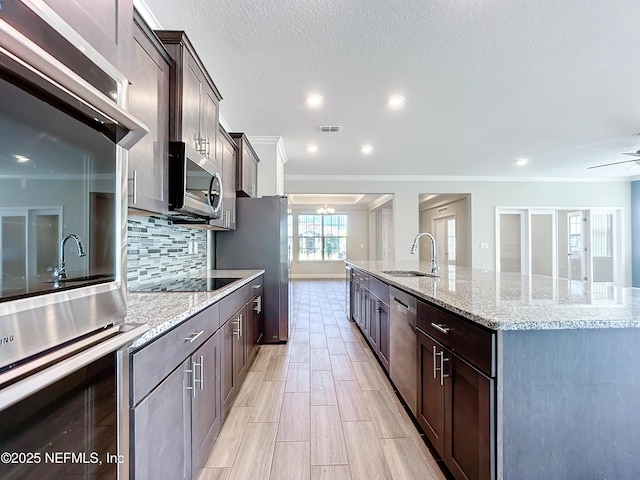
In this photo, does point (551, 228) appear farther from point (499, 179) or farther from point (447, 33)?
point (447, 33)

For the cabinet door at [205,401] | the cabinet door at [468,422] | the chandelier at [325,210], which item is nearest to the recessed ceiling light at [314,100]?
the cabinet door at [205,401]

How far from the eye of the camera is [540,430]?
1107mm

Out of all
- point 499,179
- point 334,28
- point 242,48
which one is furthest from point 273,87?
point 499,179

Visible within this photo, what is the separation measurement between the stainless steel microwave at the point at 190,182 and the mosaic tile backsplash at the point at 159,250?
0.41 meters

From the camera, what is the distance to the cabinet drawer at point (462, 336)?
1.12 meters

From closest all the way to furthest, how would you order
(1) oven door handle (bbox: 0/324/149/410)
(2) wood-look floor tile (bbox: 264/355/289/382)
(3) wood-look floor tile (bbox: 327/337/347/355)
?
(1) oven door handle (bbox: 0/324/149/410)
(2) wood-look floor tile (bbox: 264/355/289/382)
(3) wood-look floor tile (bbox: 327/337/347/355)

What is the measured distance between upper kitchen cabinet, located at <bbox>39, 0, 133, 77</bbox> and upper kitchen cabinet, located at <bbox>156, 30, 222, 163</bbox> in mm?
889

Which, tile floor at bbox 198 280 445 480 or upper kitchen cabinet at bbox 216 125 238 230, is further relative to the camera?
upper kitchen cabinet at bbox 216 125 238 230

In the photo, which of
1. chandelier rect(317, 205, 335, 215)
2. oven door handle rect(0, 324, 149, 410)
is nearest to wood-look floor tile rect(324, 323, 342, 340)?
oven door handle rect(0, 324, 149, 410)

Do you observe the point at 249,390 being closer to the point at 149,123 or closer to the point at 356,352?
the point at 356,352

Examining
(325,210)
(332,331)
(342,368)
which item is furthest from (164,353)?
(325,210)

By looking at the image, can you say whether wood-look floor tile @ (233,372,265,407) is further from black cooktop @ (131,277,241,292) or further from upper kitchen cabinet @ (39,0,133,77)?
upper kitchen cabinet @ (39,0,133,77)

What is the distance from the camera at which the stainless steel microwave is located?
5.77 feet

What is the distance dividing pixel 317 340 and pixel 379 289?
138 centimetres
